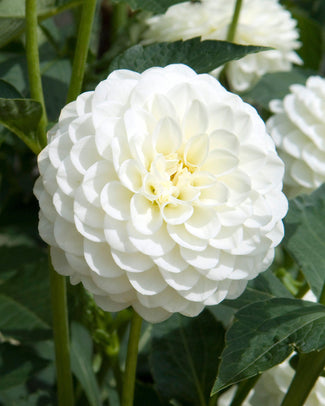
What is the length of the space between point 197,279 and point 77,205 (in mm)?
93

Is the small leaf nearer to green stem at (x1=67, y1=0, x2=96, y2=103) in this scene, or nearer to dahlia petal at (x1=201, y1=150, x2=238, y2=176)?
green stem at (x1=67, y1=0, x2=96, y2=103)

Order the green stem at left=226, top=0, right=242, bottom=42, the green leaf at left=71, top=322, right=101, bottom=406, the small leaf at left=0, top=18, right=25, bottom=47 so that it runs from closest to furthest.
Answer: the small leaf at left=0, top=18, right=25, bottom=47 < the green leaf at left=71, top=322, right=101, bottom=406 < the green stem at left=226, top=0, right=242, bottom=42

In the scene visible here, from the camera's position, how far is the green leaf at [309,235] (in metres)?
0.61

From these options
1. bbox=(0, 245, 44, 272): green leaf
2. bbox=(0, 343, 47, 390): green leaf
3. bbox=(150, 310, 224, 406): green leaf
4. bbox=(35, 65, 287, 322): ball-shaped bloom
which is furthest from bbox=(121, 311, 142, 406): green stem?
bbox=(0, 245, 44, 272): green leaf

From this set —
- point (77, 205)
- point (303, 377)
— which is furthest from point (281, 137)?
point (77, 205)

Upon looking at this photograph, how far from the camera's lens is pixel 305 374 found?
1.88 feet

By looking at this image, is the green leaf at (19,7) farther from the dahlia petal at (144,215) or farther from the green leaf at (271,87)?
the green leaf at (271,87)

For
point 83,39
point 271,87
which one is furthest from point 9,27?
point 271,87

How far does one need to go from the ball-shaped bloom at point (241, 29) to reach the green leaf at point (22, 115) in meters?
0.48

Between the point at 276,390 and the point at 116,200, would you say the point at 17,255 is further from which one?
the point at 116,200

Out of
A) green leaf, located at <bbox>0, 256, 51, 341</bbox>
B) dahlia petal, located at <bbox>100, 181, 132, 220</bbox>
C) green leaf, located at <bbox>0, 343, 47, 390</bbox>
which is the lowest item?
green leaf, located at <bbox>0, 343, 47, 390</bbox>

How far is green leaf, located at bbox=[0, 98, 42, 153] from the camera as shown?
501mm

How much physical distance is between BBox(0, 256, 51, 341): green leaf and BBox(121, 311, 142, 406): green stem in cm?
21

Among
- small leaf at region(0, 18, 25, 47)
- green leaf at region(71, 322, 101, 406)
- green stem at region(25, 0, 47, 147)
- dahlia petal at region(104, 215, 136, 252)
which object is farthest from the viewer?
green leaf at region(71, 322, 101, 406)
